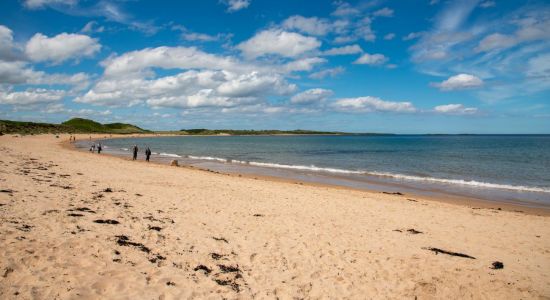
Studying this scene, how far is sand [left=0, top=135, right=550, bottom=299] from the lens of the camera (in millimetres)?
6405

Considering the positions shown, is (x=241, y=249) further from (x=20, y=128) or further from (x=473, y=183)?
(x=20, y=128)

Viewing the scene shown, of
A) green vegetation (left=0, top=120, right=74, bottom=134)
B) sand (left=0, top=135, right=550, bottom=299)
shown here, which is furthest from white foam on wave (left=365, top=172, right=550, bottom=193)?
green vegetation (left=0, top=120, right=74, bottom=134)

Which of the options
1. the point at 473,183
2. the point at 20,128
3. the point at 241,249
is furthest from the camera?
the point at 20,128

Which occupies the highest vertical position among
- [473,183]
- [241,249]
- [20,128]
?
[20,128]

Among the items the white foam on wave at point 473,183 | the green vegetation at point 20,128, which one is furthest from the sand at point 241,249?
the green vegetation at point 20,128

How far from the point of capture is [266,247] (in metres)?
9.13

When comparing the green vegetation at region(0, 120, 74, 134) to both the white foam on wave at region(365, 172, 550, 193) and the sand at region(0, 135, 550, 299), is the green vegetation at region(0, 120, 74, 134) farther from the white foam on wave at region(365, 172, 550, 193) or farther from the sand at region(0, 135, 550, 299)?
the white foam on wave at region(365, 172, 550, 193)

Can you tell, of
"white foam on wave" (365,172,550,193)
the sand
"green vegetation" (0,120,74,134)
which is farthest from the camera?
"green vegetation" (0,120,74,134)

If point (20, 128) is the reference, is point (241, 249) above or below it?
below

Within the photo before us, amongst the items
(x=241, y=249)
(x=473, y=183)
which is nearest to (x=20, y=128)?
(x=473, y=183)

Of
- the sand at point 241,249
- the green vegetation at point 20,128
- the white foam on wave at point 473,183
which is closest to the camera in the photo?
the sand at point 241,249

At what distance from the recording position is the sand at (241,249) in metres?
6.41

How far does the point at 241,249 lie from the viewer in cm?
882

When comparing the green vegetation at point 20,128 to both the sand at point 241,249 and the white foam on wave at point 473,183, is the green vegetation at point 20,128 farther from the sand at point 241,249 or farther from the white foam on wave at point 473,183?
the white foam on wave at point 473,183
